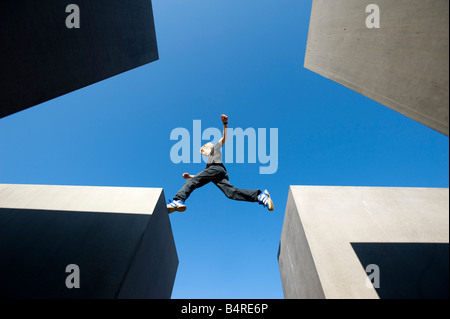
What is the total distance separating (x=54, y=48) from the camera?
9.32 ft

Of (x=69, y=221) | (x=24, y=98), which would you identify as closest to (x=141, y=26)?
(x=24, y=98)

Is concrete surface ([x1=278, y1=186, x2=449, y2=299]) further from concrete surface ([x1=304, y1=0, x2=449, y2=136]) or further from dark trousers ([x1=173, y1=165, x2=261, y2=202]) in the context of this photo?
concrete surface ([x1=304, y1=0, x2=449, y2=136])

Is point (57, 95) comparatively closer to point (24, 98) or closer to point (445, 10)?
point (24, 98)

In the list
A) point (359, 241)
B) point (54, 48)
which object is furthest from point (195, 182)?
point (359, 241)

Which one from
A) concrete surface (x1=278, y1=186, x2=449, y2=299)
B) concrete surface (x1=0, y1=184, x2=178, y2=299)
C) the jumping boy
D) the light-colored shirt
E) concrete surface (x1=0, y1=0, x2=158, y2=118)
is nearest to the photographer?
concrete surface (x1=0, y1=0, x2=158, y2=118)

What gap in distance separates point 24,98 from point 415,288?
5.65 metres

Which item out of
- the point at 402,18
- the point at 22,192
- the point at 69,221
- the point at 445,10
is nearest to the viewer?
the point at 445,10

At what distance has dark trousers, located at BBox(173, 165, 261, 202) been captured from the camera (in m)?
3.83

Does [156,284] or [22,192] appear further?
[22,192]

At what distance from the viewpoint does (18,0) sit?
7.68 ft

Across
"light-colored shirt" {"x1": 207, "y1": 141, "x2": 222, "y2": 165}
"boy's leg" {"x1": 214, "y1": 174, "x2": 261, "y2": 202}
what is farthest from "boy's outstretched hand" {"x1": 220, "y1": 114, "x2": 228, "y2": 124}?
"boy's leg" {"x1": 214, "y1": 174, "x2": 261, "y2": 202}

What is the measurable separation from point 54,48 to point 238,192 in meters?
3.59

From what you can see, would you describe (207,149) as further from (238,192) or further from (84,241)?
(84,241)

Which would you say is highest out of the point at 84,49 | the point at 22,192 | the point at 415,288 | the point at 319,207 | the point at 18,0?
the point at 18,0
